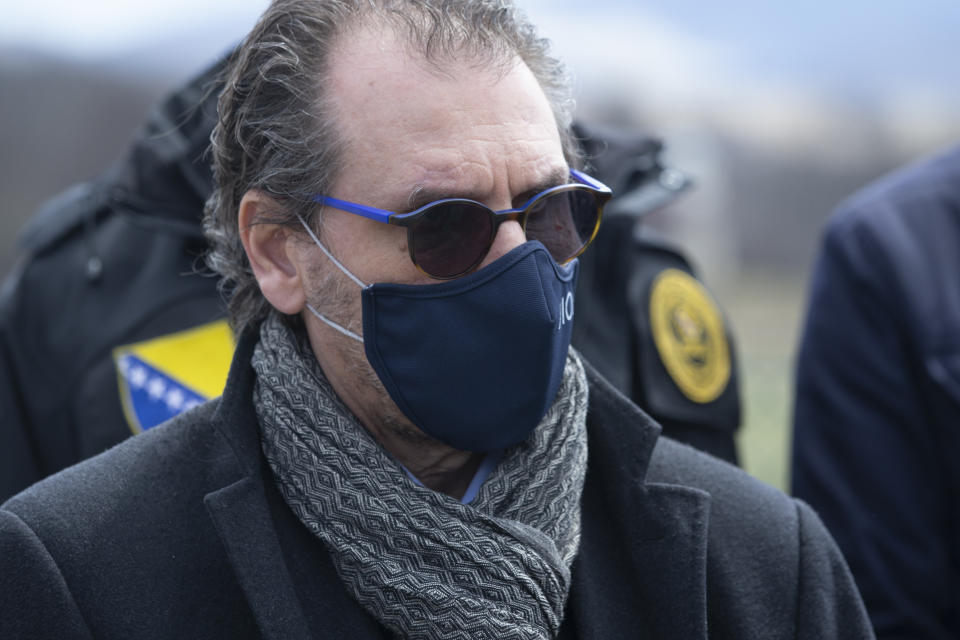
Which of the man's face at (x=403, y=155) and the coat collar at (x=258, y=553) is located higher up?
the man's face at (x=403, y=155)

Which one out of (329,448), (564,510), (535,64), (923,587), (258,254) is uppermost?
(535,64)

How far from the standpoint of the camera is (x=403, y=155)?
75.8 inches

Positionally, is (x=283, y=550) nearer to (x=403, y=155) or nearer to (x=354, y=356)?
(x=354, y=356)

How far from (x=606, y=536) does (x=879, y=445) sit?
0.88 metres

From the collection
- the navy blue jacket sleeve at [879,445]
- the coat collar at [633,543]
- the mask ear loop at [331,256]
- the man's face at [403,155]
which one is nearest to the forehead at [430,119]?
the man's face at [403,155]

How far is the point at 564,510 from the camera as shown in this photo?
6.65 ft

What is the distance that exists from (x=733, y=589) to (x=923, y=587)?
0.81m

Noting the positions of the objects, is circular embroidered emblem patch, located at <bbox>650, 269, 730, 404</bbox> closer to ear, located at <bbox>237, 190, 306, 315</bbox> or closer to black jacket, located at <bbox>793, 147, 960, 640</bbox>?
black jacket, located at <bbox>793, 147, 960, 640</bbox>

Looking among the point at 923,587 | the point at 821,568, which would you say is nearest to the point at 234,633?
the point at 821,568

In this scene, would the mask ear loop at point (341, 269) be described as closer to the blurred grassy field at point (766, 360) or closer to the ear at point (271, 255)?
the ear at point (271, 255)

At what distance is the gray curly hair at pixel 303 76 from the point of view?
2018mm

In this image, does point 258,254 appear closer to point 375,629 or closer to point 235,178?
point 235,178

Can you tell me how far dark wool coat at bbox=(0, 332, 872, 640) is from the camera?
6.03 ft

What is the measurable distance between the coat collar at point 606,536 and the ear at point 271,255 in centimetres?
14
